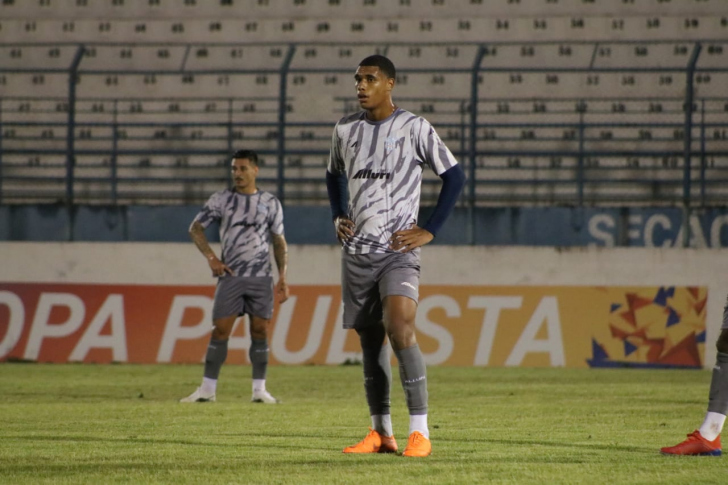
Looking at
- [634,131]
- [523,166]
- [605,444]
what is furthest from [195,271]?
[605,444]

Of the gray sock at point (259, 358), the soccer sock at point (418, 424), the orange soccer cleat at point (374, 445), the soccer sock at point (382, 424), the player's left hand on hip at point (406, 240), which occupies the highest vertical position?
the player's left hand on hip at point (406, 240)

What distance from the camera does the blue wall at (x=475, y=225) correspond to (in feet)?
50.3

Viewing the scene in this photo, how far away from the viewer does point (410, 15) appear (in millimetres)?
19969

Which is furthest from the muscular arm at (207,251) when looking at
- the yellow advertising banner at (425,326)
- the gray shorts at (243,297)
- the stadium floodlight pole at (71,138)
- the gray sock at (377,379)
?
the stadium floodlight pole at (71,138)

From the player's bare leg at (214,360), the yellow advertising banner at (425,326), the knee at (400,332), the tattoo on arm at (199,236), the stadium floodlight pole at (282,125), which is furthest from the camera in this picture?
the stadium floodlight pole at (282,125)

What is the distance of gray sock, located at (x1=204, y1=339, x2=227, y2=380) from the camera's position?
1012 cm

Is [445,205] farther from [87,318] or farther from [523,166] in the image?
[523,166]

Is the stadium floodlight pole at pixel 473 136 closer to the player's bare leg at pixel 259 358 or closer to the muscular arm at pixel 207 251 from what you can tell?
the player's bare leg at pixel 259 358

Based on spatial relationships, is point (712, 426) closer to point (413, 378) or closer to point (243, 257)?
point (413, 378)

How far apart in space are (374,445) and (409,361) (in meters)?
0.46

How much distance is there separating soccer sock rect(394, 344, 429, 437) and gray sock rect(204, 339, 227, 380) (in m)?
4.54

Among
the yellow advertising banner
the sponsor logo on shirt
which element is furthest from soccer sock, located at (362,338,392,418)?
the yellow advertising banner

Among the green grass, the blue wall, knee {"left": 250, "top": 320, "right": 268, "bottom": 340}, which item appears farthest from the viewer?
the blue wall

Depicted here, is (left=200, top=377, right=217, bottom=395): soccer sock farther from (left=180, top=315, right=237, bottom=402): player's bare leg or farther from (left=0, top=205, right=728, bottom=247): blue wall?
(left=0, top=205, right=728, bottom=247): blue wall
